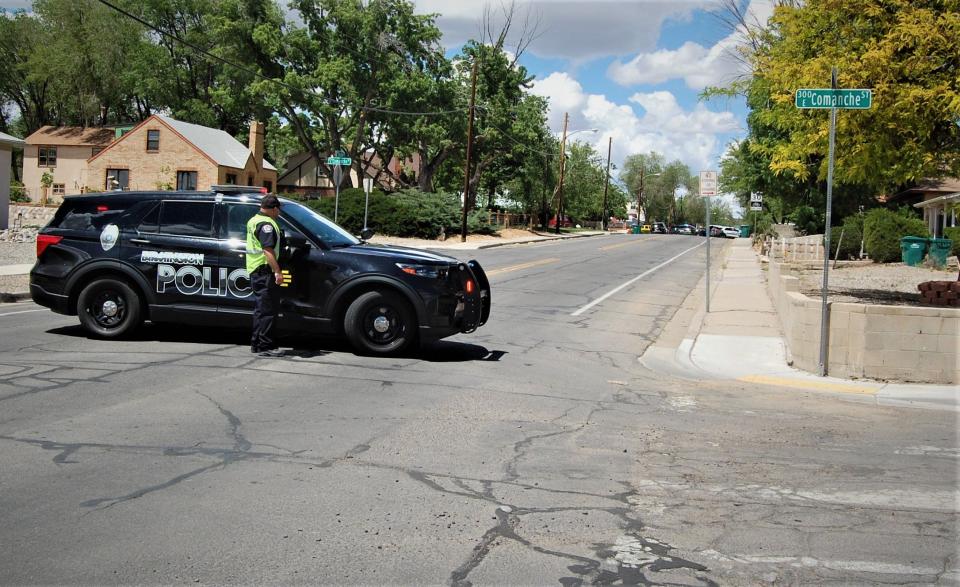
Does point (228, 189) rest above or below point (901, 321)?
above

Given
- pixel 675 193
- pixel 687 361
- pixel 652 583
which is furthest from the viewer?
pixel 675 193

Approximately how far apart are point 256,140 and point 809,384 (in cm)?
5480

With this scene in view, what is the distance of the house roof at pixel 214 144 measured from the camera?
55.2 meters

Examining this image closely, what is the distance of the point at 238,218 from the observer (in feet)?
33.1

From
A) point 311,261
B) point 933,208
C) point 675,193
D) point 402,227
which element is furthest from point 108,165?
point 675,193

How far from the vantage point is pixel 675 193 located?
14662 cm

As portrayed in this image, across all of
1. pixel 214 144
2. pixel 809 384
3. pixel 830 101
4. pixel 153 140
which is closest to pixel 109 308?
pixel 809 384

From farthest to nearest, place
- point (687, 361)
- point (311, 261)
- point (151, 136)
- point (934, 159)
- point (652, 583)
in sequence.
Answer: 1. point (151, 136)
2. point (934, 159)
3. point (687, 361)
4. point (311, 261)
5. point (652, 583)

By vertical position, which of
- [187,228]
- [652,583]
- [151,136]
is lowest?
[652,583]

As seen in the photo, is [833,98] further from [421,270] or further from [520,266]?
[520,266]

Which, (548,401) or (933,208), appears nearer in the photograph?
(548,401)

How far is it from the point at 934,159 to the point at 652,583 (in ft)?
44.0

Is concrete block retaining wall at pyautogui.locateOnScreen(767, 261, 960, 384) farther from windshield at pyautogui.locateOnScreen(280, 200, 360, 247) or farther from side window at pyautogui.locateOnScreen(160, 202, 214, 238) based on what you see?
side window at pyautogui.locateOnScreen(160, 202, 214, 238)

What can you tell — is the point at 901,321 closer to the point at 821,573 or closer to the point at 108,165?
the point at 821,573
